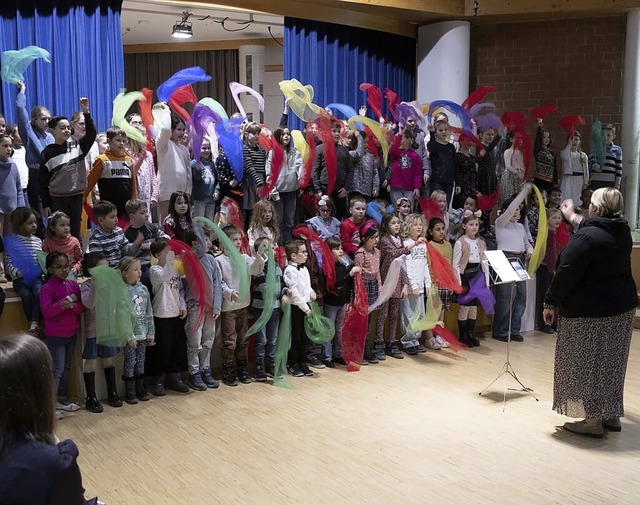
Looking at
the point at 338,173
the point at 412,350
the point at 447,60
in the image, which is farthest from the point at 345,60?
the point at 412,350

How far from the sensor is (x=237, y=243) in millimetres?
5898

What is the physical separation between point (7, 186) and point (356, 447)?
3419mm

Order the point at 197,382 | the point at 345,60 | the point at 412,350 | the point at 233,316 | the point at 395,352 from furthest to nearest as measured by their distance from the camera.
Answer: the point at 345,60, the point at 412,350, the point at 395,352, the point at 233,316, the point at 197,382

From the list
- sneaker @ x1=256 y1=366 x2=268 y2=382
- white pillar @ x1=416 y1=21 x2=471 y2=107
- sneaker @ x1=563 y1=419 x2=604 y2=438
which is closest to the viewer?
sneaker @ x1=563 y1=419 x2=604 y2=438

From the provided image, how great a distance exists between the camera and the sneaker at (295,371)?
6230 mm

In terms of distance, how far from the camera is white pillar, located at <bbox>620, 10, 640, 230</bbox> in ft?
31.9

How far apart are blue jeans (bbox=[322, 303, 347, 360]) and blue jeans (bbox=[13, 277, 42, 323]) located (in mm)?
2351

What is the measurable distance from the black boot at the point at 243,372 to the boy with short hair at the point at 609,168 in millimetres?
5779

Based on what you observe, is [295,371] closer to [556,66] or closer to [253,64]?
[556,66]

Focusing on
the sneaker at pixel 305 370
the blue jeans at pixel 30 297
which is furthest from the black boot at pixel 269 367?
the blue jeans at pixel 30 297

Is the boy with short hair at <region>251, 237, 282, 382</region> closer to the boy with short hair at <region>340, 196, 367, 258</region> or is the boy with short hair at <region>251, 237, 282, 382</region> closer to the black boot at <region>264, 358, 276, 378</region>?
the black boot at <region>264, 358, 276, 378</region>

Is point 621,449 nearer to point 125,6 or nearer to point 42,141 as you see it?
point 42,141

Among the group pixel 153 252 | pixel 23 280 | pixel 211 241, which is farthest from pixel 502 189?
pixel 23 280

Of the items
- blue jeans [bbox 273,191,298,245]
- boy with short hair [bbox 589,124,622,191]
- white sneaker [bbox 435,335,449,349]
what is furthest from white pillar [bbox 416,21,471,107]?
white sneaker [bbox 435,335,449,349]
